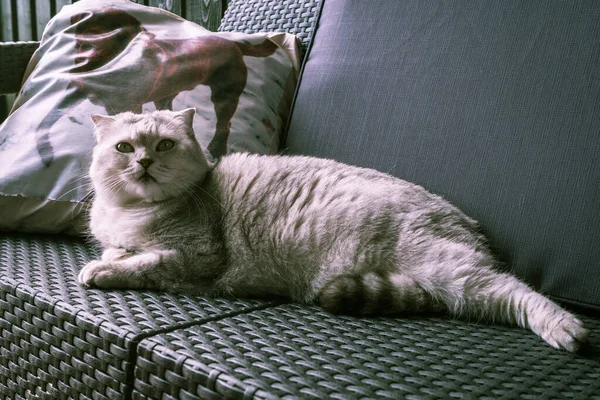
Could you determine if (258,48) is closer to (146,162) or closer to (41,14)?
(146,162)

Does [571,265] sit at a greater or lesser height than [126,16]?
lesser

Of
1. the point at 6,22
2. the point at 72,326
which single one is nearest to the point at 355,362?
the point at 72,326

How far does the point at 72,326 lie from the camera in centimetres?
89

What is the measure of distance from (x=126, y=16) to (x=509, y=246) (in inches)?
47.4

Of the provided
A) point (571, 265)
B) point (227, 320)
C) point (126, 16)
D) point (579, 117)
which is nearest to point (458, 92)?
point (579, 117)

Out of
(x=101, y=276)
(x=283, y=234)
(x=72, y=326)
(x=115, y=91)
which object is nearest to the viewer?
(x=72, y=326)

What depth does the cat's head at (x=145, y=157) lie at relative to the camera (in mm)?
1210

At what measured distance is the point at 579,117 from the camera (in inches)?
40.0

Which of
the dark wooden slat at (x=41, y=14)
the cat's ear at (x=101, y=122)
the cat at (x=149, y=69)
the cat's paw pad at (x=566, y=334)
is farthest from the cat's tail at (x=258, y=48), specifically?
the dark wooden slat at (x=41, y=14)

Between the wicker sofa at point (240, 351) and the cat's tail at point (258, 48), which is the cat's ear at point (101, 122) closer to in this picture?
the wicker sofa at point (240, 351)

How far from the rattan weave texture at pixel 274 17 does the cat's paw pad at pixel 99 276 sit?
3.00ft

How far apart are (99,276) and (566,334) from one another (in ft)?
2.75

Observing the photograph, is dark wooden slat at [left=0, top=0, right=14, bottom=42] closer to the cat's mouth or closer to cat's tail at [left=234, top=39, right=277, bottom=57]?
cat's tail at [left=234, top=39, right=277, bottom=57]

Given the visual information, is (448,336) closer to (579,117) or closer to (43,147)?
(579,117)
